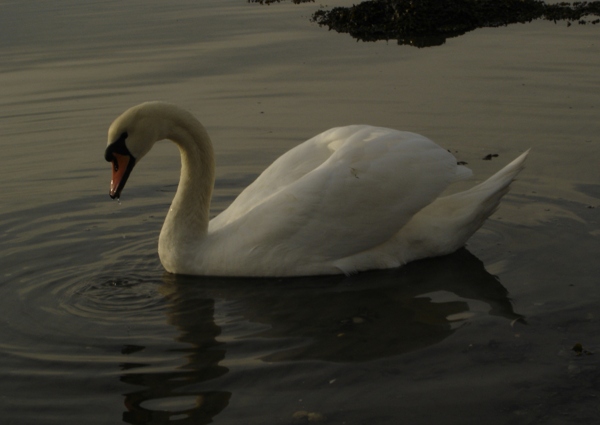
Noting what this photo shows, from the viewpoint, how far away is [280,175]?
24.2 feet

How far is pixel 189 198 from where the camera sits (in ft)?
24.6

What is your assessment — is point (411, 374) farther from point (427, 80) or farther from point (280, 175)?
point (427, 80)

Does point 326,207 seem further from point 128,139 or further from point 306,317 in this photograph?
point 128,139

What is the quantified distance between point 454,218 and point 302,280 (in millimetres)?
1245

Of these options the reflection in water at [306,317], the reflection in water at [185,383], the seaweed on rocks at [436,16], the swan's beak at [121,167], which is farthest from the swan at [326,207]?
Answer: the seaweed on rocks at [436,16]

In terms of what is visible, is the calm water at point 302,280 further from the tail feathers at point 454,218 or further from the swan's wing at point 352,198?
the swan's wing at point 352,198

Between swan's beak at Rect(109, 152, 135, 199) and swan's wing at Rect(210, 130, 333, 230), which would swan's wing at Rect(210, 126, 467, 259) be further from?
swan's beak at Rect(109, 152, 135, 199)

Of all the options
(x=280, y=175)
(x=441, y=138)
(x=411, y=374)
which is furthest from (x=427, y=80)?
(x=411, y=374)

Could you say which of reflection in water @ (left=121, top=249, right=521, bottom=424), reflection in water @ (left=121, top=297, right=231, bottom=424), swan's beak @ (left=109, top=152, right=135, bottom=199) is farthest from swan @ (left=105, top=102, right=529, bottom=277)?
reflection in water @ (left=121, top=297, right=231, bottom=424)

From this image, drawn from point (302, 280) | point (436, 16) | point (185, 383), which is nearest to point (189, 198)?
point (302, 280)

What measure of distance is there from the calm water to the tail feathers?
158 millimetres

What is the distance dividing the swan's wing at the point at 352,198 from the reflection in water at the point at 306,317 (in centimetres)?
30

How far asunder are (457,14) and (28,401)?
12.7 meters

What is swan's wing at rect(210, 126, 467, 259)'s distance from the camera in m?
6.90
